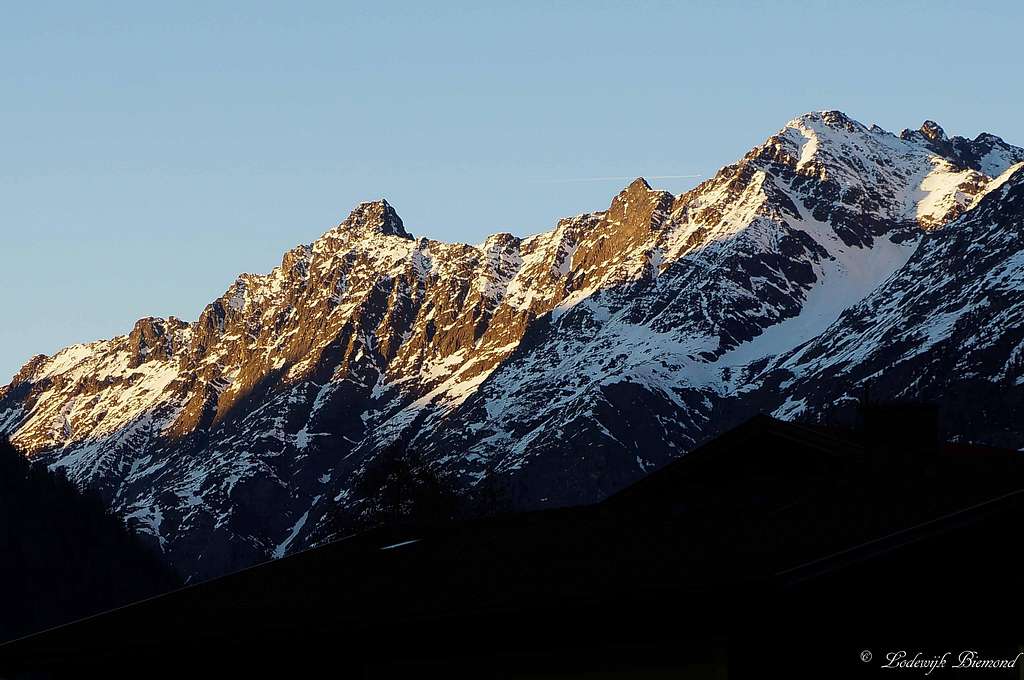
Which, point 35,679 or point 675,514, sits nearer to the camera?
point 35,679

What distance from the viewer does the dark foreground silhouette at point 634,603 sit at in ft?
42.9

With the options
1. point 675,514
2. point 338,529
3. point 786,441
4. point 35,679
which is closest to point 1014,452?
point 786,441

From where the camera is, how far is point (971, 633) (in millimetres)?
12945

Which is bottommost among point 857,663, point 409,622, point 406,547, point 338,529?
point 857,663

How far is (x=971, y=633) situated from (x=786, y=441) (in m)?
13.3

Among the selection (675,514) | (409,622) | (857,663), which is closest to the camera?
(857,663)

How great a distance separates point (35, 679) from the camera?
15305 mm

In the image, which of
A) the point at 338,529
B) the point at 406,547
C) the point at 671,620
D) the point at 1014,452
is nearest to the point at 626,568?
the point at 671,620

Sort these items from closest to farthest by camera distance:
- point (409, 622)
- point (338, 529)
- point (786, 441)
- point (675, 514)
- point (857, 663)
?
point (857, 663)
point (409, 622)
point (675, 514)
point (786, 441)
point (338, 529)

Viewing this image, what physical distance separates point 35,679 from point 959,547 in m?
7.98

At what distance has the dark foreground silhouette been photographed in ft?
42.9

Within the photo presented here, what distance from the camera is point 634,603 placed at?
13391 mm

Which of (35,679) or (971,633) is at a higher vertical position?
(35,679)

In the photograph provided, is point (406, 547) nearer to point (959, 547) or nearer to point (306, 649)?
point (306, 649)
